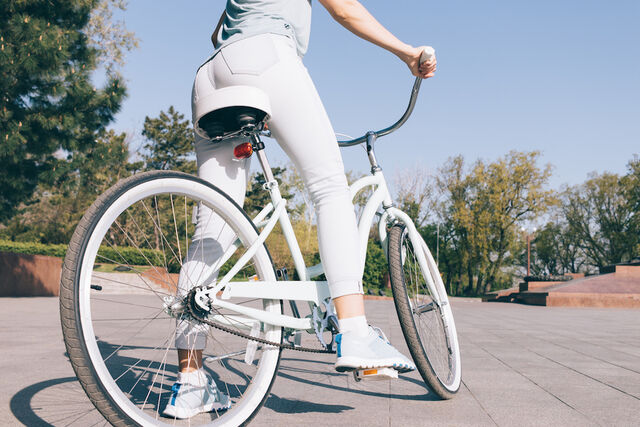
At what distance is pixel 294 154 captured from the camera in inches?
86.4

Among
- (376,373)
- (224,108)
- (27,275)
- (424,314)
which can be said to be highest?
(27,275)

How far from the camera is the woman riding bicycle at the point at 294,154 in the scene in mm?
2076

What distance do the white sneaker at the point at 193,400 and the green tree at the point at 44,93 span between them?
34.5 feet

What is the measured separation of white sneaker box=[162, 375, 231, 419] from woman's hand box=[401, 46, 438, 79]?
5.42 feet

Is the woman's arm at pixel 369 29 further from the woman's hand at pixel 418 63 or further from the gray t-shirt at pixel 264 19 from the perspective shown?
the gray t-shirt at pixel 264 19

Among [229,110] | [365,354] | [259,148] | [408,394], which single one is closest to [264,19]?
[229,110]

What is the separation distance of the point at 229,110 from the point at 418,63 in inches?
35.0

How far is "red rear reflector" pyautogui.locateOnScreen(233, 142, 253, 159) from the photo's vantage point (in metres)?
2.19

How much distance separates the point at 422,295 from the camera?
3.15 metres

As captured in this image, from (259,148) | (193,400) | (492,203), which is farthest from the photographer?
(492,203)

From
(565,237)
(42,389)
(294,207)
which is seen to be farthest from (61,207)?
(565,237)

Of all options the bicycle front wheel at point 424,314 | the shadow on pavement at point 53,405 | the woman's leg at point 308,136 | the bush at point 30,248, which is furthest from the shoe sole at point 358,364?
the bush at point 30,248

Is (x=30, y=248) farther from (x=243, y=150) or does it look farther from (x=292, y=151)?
(x=292, y=151)

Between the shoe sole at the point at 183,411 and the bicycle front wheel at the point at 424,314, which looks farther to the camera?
the bicycle front wheel at the point at 424,314
